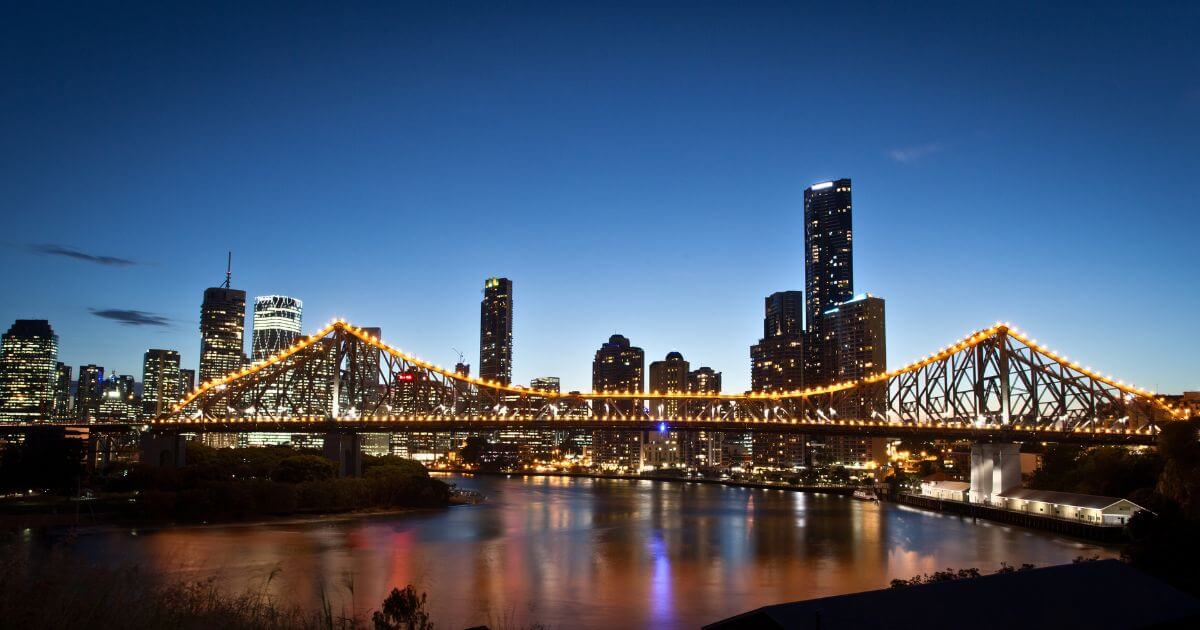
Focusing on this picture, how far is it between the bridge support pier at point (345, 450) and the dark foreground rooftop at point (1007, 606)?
196 feet

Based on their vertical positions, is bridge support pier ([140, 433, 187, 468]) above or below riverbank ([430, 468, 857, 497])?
above

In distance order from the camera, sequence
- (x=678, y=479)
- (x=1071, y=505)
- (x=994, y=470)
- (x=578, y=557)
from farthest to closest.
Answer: (x=678, y=479) → (x=994, y=470) → (x=1071, y=505) → (x=578, y=557)

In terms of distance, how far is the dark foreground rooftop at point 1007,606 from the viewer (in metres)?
14.1

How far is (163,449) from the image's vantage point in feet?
230

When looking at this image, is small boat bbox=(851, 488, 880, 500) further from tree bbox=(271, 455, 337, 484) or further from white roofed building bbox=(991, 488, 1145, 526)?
tree bbox=(271, 455, 337, 484)

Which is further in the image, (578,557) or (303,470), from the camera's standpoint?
(303,470)

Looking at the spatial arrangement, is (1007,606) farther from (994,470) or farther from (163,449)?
(163,449)

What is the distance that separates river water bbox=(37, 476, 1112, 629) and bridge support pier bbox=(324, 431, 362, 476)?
30.5ft

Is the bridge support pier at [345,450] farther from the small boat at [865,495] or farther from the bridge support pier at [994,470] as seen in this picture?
the small boat at [865,495]

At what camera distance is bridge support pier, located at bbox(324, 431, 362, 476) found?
230 ft

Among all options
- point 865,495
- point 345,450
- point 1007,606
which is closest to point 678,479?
point 865,495

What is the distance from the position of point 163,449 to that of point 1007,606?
68522 millimetres

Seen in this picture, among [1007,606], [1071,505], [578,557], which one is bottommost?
[578,557]

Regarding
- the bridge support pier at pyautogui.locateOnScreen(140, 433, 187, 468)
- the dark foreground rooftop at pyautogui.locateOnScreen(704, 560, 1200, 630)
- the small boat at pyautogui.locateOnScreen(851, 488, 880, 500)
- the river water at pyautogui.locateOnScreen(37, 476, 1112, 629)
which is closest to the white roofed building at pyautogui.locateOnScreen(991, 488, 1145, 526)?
the river water at pyautogui.locateOnScreen(37, 476, 1112, 629)
